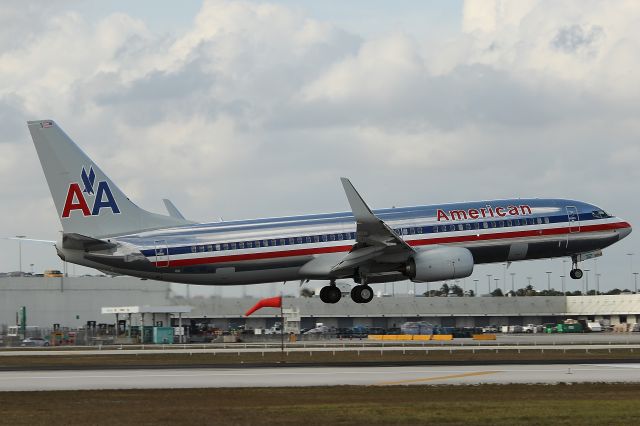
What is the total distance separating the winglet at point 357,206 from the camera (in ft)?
227

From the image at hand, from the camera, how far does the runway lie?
52688 millimetres

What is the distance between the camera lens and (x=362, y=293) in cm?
7550

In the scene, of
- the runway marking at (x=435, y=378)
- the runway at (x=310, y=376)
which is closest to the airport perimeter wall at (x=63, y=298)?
the runway at (x=310, y=376)

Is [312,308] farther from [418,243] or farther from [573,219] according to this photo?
[418,243]

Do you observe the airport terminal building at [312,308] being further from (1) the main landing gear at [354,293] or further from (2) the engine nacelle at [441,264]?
(2) the engine nacelle at [441,264]

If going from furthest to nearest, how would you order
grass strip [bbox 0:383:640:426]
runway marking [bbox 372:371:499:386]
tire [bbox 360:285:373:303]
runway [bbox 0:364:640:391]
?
tire [bbox 360:285:373:303] → runway [bbox 0:364:640:391] → runway marking [bbox 372:371:499:386] → grass strip [bbox 0:383:640:426]

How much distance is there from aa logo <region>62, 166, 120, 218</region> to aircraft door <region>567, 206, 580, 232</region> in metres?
29.8

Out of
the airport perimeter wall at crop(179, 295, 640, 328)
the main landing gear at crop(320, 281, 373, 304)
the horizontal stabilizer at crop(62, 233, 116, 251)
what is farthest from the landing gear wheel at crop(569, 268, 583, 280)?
the airport perimeter wall at crop(179, 295, 640, 328)

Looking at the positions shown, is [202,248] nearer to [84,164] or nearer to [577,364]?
[84,164]

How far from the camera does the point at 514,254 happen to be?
7656 cm

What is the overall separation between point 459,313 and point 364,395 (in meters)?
133

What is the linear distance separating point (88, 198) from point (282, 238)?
1218 cm

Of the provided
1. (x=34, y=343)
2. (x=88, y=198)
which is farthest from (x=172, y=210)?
(x=34, y=343)

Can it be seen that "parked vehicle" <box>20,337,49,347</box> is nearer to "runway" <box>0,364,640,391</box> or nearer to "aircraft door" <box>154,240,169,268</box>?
"aircraft door" <box>154,240,169,268</box>
